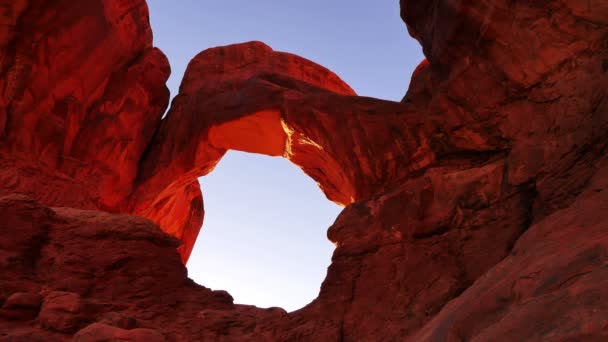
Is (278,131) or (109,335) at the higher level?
(278,131)

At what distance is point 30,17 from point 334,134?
7.27 m

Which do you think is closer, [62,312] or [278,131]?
[62,312]

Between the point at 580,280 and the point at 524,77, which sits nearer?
the point at 580,280

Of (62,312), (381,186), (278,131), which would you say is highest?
(278,131)

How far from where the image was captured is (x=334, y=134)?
1312 cm

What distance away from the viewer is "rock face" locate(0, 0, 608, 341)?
5156 mm

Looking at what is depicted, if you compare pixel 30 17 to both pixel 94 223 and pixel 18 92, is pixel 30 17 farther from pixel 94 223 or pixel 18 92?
pixel 94 223

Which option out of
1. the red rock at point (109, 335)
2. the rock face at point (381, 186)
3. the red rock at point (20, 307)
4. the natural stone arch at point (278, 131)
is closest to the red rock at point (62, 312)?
the rock face at point (381, 186)

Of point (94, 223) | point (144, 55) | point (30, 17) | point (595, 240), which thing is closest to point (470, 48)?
point (595, 240)

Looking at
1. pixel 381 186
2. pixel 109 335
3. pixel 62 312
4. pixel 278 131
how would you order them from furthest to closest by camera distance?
1. pixel 278 131
2. pixel 381 186
3. pixel 62 312
4. pixel 109 335

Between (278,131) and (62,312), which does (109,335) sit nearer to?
(62,312)

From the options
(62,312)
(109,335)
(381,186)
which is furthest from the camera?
(381,186)

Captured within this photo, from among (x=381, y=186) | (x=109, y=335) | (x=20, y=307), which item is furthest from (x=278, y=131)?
(x=109, y=335)

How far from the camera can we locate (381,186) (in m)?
11.9
